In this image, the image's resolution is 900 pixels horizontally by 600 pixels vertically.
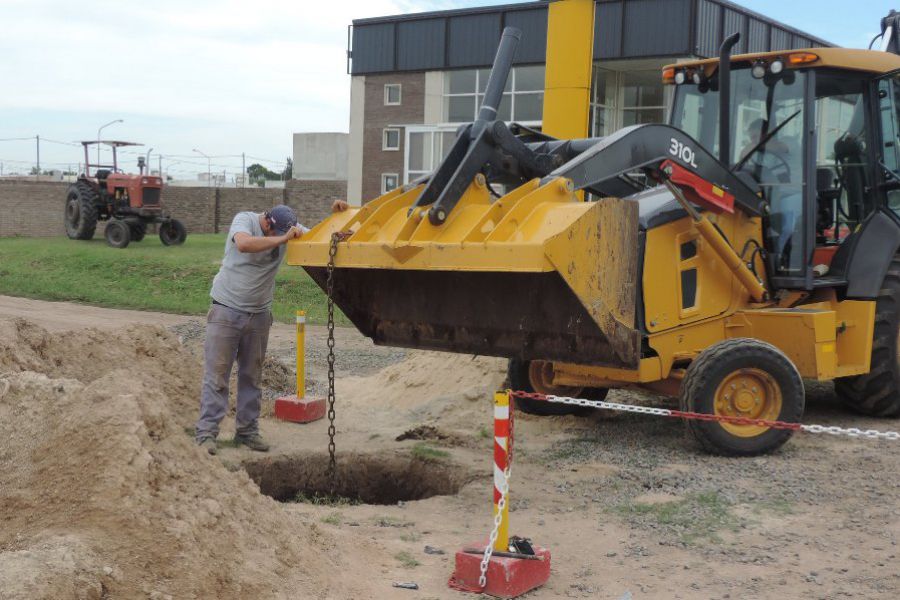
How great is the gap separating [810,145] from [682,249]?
148 centimetres

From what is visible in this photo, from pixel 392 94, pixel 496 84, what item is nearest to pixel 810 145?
pixel 496 84

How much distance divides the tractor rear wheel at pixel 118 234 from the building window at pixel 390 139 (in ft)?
37.2

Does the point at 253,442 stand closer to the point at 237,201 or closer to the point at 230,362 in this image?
the point at 230,362

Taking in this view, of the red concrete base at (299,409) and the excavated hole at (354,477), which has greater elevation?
the red concrete base at (299,409)

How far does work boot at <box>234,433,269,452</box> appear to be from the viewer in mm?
7953

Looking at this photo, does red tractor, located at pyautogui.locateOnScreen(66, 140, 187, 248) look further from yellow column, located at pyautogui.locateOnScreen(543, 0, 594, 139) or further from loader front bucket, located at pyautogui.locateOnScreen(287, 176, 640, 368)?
loader front bucket, located at pyautogui.locateOnScreen(287, 176, 640, 368)

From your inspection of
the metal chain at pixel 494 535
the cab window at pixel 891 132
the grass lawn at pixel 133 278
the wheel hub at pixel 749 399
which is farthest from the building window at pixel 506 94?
the metal chain at pixel 494 535

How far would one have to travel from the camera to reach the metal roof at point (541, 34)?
26500 millimetres

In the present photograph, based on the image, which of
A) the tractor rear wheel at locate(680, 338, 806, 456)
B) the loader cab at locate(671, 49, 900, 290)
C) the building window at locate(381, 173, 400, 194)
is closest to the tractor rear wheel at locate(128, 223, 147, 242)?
the building window at locate(381, 173, 400, 194)

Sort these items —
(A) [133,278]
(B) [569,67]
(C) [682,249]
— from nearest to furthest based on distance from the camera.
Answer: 1. (C) [682,249]
2. (B) [569,67]
3. (A) [133,278]

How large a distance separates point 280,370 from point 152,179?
17.9 meters

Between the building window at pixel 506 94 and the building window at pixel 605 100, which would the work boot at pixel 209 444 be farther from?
the building window at pixel 506 94

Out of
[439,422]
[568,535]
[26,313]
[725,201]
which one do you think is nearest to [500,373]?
[439,422]

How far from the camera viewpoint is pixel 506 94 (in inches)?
1223
